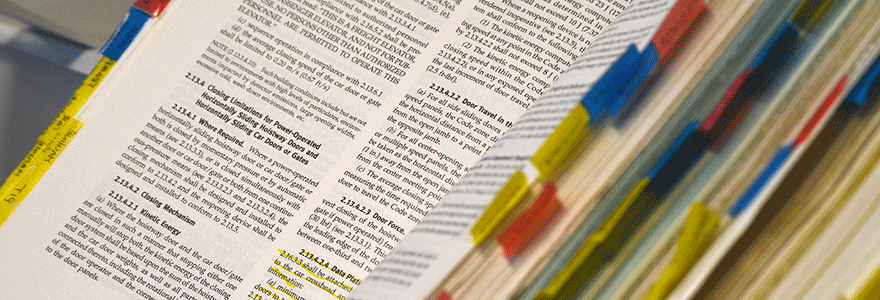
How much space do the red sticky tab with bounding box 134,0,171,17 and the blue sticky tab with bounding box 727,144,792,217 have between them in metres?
0.41

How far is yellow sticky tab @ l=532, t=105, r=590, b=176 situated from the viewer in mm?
230

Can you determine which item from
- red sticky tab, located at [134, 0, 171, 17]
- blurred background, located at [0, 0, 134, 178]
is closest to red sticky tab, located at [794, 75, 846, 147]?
red sticky tab, located at [134, 0, 171, 17]

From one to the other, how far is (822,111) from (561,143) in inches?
3.6

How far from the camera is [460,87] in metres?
0.38

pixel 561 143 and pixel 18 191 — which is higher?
pixel 561 143

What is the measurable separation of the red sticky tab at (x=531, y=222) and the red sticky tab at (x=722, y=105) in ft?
0.21

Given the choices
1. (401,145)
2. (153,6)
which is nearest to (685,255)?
(401,145)

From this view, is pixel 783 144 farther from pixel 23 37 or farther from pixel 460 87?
pixel 23 37

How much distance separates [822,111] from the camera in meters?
0.19

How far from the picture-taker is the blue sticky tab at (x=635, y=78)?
23 cm

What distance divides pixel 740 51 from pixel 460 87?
20cm

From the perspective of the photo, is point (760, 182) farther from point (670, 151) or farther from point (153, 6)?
point (153, 6)

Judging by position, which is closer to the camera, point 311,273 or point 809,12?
point 809,12

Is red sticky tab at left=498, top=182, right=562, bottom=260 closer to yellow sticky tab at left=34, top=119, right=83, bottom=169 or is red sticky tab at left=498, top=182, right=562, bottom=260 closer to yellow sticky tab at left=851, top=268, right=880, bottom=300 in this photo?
yellow sticky tab at left=851, top=268, right=880, bottom=300
